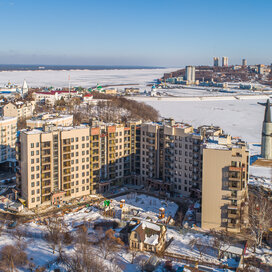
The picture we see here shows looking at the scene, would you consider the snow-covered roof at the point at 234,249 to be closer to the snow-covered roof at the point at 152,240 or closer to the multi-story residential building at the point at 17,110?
the snow-covered roof at the point at 152,240

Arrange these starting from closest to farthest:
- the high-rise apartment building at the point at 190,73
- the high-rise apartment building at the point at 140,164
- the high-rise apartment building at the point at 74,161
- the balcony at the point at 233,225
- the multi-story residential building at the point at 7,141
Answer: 1. the balcony at the point at 233,225
2. the high-rise apartment building at the point at 140,164
3. the high-rise apartment building at the point at 74,161
4. the multi-story residential building at the point at 7,141
5. the high-rise apartment building at the point at 190,73

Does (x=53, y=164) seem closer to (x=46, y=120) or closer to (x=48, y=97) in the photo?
(x=46, y=120)

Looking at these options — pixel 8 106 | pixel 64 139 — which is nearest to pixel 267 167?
pixel 64 139

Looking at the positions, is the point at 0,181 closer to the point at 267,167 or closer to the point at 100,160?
the point at 100,160

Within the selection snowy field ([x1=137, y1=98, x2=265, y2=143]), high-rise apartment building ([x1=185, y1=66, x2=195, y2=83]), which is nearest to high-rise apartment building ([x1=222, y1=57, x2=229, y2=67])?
high-rise apartment building ([x1=185, y1=66, x2=195, y2=83])

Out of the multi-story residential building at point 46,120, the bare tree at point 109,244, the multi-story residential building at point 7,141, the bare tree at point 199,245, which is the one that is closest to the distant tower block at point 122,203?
the bare tree at point 109,244

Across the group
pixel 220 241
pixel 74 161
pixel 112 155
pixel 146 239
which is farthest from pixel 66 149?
pixel 220 241
